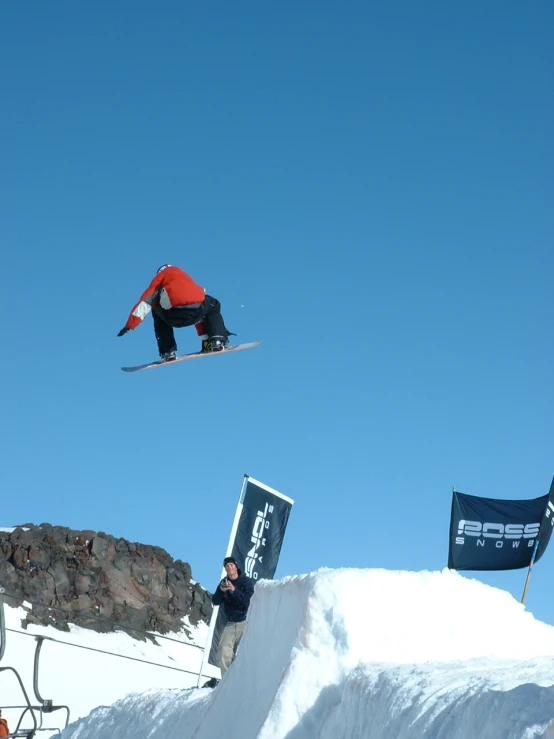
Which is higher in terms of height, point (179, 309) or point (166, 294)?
point (166, 294)

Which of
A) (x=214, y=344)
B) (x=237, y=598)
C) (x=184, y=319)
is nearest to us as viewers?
(x=237, y=598)

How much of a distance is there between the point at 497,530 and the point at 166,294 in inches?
231

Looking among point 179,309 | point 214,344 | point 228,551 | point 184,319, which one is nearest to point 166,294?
point 179,309

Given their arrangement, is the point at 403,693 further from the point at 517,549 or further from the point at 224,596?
the point at 517,549

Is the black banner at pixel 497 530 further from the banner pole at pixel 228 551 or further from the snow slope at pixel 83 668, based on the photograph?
the snow slope at pixel 83 668

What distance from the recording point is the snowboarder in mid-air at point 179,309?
1072 centimetres

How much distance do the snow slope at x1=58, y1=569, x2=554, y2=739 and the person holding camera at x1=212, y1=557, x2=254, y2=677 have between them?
3227 mm

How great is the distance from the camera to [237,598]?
28.9 ft

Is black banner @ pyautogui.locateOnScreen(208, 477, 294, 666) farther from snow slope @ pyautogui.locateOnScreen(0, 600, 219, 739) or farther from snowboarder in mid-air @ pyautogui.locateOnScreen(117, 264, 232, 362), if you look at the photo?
snow slope @ pyautogui.locateOnScreen(0, 600, 219, 739)

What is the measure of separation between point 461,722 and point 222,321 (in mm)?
8812

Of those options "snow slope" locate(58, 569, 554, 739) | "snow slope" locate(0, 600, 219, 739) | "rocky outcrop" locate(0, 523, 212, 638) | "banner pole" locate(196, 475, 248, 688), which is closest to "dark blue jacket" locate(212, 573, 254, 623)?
"snow slope" locate(58, 569, 554, 739)

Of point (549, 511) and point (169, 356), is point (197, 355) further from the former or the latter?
point (549, 511)

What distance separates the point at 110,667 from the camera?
4425 centimetres

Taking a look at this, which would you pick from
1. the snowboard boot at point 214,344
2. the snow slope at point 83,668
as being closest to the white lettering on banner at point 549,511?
the snowboard boot at point 214,344
